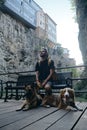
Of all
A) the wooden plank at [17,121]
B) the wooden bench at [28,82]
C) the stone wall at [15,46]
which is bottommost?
the wooden plank at [17,121]

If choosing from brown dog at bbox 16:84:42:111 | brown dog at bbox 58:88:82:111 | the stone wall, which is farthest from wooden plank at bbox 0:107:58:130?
the stone wall

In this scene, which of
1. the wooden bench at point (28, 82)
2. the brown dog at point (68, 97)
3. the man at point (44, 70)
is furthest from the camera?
the wooden bench at point (28, 82)

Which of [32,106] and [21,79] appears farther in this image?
[21,79]

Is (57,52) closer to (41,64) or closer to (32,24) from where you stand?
(32,24)

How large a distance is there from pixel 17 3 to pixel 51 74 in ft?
105

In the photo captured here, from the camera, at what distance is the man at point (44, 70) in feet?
19.2

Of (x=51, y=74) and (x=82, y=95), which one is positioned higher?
(x=51, y=74)

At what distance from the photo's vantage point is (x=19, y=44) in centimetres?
3544

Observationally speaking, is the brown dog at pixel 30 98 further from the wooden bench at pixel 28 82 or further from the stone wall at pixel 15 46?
the stone wall at pixel 15 46

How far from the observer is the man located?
5867 millimetres

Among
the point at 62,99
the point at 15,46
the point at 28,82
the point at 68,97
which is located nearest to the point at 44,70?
the point at 62,99

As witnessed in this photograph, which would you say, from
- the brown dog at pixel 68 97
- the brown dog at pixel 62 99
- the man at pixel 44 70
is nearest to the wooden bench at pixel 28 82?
the man at pixel 44 70

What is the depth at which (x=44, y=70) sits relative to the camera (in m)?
6.08

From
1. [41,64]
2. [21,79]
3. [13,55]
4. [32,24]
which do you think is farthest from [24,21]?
[41,64]
